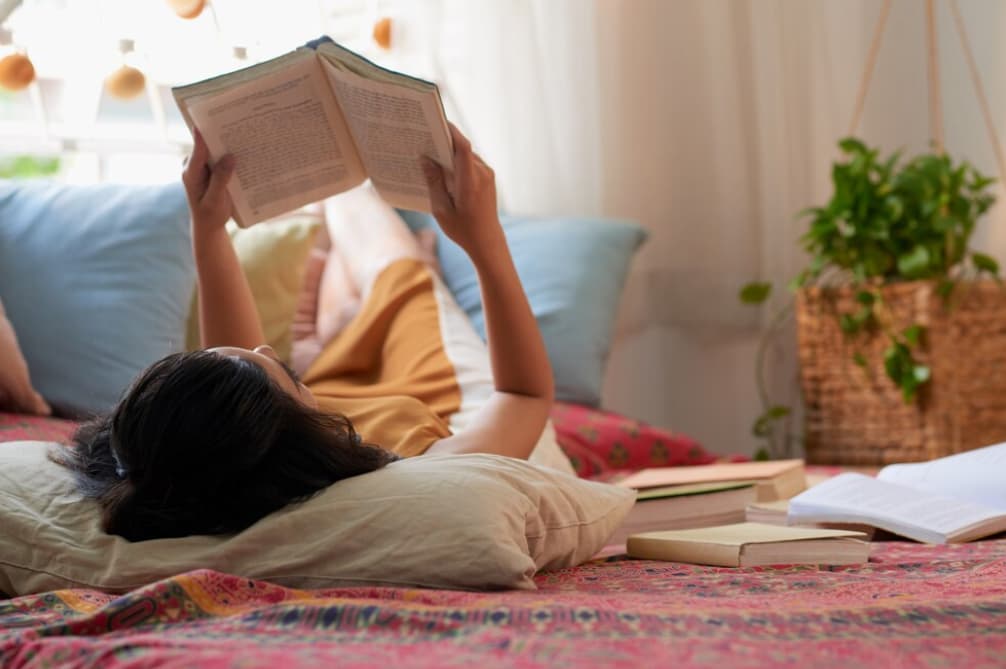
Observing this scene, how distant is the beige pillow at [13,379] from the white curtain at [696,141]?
44.8 inches

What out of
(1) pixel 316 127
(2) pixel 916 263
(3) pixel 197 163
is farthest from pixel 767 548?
(2) pixel 916 263

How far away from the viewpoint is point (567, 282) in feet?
7.49

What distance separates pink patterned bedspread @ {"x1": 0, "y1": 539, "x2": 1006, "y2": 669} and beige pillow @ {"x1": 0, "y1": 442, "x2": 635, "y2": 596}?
35 millimetres

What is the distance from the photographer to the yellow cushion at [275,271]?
1.99 meters

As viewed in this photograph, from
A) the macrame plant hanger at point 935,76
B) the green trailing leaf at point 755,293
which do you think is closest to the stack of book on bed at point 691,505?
the green trailing leaf at point 755,293

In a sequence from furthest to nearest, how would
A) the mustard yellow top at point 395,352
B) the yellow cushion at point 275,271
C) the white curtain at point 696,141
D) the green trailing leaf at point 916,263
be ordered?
the white curtain at point 696,141 → the green trailing leaf at point 916,263 → the yellow cushion at point 275,271 → the mustard yellow top at point 395,352

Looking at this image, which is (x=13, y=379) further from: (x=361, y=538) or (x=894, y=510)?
(x=894, y=510)

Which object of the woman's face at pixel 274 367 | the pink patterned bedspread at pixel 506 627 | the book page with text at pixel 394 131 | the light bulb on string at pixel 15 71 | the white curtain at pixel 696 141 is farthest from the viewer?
the white curtain at pixel 696 141

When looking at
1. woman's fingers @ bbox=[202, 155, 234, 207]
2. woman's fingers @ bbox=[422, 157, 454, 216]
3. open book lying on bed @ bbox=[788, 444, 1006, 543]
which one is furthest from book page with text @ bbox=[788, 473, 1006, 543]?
woman's fingers @ bbox=[202, 155, 234, 207]

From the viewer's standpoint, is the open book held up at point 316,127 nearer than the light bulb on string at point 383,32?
Yes

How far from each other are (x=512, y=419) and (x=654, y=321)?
142 cm

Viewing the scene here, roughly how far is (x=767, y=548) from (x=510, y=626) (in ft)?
1.49

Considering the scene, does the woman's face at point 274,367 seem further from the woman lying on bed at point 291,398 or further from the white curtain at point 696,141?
the white curtain at point 696,141

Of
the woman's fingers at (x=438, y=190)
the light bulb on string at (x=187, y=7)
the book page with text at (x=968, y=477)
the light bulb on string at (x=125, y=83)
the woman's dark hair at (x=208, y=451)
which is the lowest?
the book page with text at (x=968, y=477)
